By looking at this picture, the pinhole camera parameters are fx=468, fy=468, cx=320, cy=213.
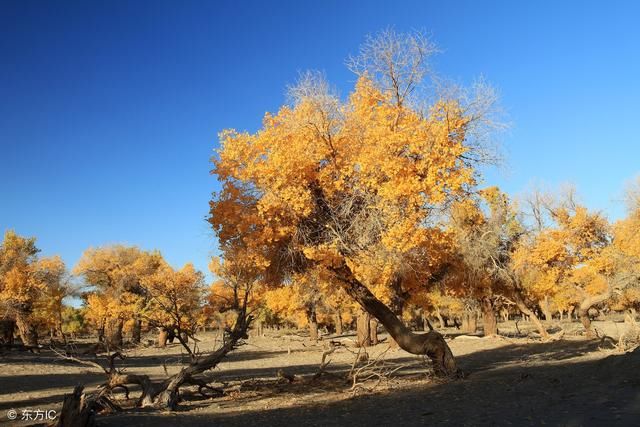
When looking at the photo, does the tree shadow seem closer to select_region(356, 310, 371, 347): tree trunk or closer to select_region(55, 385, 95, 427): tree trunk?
select_region(55, 385, 95, 427): tree trunk

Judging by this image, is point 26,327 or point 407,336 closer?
point 407,336

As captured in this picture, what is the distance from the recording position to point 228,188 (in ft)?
46.8

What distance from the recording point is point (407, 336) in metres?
15.3

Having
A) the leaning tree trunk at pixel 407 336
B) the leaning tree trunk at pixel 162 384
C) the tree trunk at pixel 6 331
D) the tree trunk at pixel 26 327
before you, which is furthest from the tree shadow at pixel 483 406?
the tree trunk at pixel 6 331

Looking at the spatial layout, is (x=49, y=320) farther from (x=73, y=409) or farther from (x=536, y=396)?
(x=536, y=396)

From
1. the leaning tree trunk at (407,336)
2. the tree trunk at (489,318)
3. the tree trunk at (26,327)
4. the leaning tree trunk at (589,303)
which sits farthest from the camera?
the tree trunk at (26,327)

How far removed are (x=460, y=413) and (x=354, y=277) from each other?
6.28m

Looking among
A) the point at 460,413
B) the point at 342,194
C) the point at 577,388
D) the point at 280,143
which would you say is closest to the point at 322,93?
the point at 280,143

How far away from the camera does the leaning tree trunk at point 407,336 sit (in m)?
15.0

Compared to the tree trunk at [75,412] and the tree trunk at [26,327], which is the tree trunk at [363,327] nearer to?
the tree trunk at [75,412]

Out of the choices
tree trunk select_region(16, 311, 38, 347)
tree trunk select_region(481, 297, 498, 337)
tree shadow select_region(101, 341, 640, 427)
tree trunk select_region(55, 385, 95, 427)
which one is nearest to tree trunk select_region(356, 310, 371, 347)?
tree trunk select_region(481, 297, 498, 337)

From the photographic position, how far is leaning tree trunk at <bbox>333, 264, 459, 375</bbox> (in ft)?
49.1

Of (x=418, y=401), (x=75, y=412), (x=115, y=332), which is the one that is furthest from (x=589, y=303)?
(x=115, y=332)

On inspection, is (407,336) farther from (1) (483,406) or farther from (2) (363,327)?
(2) (363,327)
